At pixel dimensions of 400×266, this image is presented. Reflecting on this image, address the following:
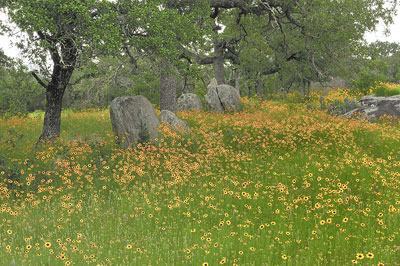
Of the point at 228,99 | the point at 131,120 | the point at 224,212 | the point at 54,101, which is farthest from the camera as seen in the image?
the point at 228,99

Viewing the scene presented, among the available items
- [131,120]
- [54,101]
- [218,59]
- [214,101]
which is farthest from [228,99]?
[54,101]

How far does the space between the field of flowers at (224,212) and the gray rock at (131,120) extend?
88cm

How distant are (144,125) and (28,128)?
609 centimetres

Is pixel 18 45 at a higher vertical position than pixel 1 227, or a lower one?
higher

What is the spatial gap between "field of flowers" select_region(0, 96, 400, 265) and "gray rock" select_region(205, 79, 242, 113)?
283 inches

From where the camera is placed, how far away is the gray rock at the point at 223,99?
59.5 feet

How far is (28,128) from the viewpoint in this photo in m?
13.6

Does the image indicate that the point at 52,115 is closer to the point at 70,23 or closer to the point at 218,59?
the point at 70,23

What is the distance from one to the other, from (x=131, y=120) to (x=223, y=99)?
25.4 feet

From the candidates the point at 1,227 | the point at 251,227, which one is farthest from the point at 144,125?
the point at 251,227

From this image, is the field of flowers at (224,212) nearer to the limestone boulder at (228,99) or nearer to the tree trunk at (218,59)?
the limestone boulder at (228,99)

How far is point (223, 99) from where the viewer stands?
60.0 feet

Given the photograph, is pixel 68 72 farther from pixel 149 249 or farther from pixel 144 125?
pixel 149 249

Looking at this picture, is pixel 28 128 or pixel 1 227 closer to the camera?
pixel 1 227
